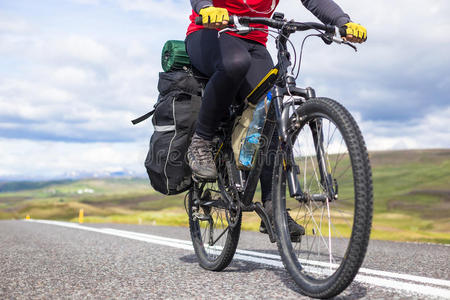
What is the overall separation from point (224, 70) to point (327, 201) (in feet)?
4.71

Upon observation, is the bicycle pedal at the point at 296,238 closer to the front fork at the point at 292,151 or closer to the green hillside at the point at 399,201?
the front fork at the point at 292,151

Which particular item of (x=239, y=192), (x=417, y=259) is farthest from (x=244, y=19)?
(x=417, y=259)

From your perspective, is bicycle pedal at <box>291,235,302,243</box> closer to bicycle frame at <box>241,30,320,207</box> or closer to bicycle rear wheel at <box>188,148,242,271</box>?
bicycle frame at <box>241,30,320,207</box>

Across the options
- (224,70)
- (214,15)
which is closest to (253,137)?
(224,70)

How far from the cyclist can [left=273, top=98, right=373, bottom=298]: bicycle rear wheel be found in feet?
0.82

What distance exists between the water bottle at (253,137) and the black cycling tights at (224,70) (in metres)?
0.15

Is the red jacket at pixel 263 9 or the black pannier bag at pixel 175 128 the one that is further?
the black pannier bag at pixel 175 128

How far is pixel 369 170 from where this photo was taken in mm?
2248

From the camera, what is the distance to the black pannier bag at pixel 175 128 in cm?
409

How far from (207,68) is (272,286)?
6.61 ft

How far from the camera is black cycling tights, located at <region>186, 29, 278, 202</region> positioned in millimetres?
3510

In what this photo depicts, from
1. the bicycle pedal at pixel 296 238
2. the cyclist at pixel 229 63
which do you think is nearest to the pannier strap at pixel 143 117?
the cyclist at pixel 229 63

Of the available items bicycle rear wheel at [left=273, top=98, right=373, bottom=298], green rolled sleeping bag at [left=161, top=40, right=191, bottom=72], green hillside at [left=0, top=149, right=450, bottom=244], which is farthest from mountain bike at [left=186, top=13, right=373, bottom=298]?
green hillside at [left=0, top=149, right=450, bottom=244]

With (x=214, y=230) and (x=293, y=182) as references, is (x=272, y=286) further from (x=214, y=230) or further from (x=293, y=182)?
(x=214, y=230)
